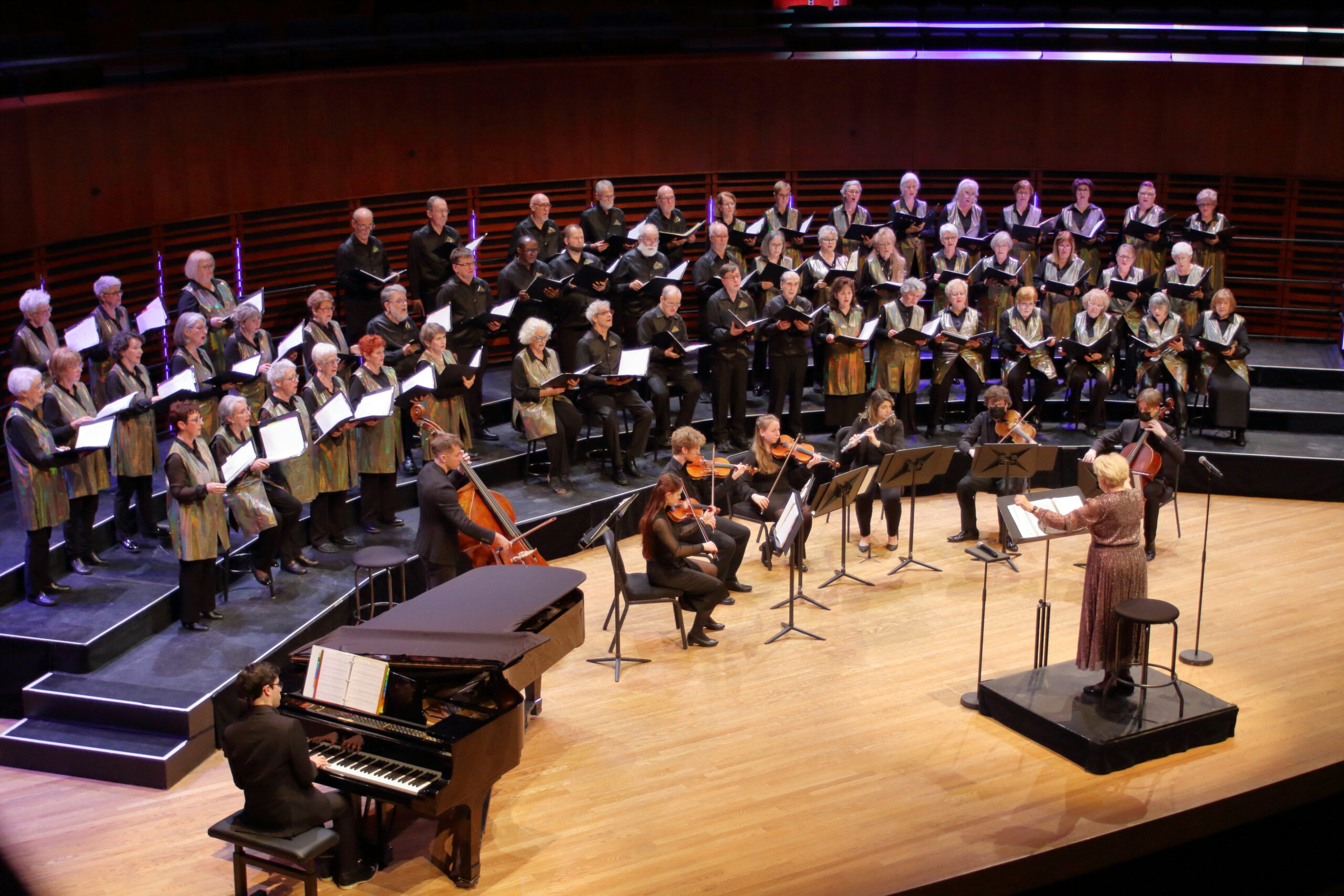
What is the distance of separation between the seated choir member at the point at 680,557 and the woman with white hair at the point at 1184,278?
4.54 meters

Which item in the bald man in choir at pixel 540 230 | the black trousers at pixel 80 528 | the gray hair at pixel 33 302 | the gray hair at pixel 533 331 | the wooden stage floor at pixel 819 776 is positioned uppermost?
the bald man in choir at pixel 540 230

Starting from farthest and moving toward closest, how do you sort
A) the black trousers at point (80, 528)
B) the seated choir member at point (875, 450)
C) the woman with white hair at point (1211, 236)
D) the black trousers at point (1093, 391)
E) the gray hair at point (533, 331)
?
the woman with white hair at point (1211, 236)
the black trousers at point (1093, 391)
the gray hair at point (533, 331)
the seated choir member at point (875, 450)
the black trousers at point (80, 528)

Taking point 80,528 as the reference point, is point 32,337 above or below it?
above

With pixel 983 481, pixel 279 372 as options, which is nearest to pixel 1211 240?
pixel 983 481

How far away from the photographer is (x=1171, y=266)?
9578mm

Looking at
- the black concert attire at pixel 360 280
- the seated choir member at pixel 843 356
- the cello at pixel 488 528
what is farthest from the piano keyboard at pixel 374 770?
the seated choir member at pixel 843 356

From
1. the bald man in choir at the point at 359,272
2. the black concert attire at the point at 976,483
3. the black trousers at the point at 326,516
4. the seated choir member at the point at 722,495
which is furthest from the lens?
the bald man in choir at the point at 359,272

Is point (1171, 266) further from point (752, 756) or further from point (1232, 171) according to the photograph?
point (752, 756)

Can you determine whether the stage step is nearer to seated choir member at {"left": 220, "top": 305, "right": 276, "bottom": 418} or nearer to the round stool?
the round stool

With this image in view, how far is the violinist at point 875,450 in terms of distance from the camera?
25.7 ft

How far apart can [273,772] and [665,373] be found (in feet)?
16.3

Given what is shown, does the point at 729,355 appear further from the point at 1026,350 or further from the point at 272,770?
the point at 272,770

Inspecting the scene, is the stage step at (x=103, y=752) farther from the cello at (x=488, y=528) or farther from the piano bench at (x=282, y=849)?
the cello at (x=488, y=528)

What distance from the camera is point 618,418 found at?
8617 millimetres
